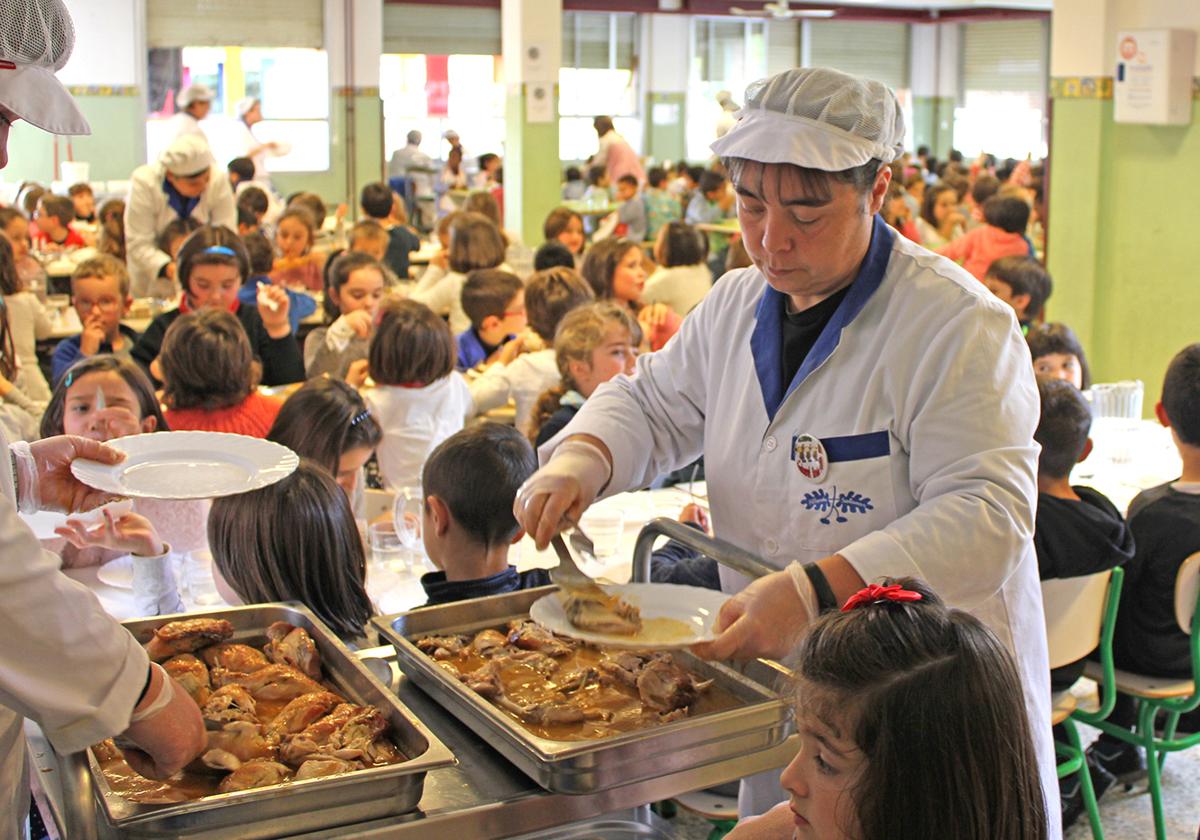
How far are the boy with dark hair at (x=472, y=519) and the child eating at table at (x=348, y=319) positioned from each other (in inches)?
107

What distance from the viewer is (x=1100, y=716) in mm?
3020

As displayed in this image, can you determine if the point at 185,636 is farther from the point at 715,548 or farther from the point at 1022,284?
the point at 1022,284

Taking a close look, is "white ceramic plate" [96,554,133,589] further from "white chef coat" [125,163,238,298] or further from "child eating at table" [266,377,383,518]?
"white chef coat" [125,163,238,298]

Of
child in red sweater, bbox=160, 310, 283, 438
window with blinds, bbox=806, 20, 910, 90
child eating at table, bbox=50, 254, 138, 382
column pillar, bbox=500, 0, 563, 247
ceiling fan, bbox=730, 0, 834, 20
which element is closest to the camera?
child in red sweater, bbox=160, 310, 283, 438

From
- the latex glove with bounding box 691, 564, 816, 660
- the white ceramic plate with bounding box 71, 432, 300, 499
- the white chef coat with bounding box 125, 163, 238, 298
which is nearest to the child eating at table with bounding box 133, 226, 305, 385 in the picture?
the white chef coat with bounding box 125, 163, 238, 298

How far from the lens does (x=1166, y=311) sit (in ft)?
21.1

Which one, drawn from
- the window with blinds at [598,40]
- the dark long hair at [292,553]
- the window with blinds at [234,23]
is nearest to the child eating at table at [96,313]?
the dark long hair at [292,553]

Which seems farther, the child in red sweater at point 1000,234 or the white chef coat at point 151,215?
the child in red sweater at point 1000,234

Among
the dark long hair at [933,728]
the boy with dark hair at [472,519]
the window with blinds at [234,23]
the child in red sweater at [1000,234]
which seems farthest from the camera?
the window with blinds at [234,23]

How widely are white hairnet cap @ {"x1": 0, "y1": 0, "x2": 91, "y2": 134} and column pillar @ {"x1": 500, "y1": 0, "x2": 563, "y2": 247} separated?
27.5 feet

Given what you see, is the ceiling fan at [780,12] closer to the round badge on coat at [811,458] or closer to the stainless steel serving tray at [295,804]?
the round badge on coat at [811,458]

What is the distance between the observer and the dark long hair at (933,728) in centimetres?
119

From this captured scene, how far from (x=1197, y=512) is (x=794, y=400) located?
154 centimetres

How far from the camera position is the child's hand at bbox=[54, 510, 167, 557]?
223cm
